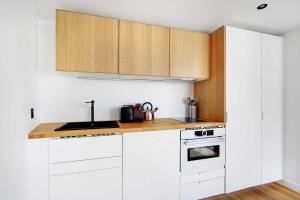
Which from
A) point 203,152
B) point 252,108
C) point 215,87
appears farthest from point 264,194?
point 215,87

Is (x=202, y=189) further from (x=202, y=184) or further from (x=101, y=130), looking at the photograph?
(x=101, y=130)

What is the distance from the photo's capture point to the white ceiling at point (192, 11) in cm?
157

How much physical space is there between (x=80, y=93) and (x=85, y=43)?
67 cm

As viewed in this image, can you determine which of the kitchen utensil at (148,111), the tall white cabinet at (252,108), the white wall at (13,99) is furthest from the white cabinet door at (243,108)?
the white wall at (13,99)

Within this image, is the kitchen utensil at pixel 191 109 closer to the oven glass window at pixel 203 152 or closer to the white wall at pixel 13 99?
the oven glass window at pixel 203 152

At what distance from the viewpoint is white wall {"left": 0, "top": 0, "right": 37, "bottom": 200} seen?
0.86 m

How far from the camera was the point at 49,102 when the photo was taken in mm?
1894

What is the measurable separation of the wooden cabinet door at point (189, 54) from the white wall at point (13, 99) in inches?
59.2

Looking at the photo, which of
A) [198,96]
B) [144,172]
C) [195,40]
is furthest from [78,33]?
[198,96]

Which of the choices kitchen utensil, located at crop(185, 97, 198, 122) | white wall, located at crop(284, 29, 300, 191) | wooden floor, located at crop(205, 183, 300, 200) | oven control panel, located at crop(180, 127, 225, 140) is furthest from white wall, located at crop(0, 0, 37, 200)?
white wall, located at crop(284, 29, 300, 191)

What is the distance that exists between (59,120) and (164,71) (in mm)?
1459

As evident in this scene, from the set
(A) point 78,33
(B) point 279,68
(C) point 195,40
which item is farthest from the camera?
(B) point 279,68

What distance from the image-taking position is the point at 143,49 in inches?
73.4

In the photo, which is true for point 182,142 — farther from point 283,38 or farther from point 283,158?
point 283,38
